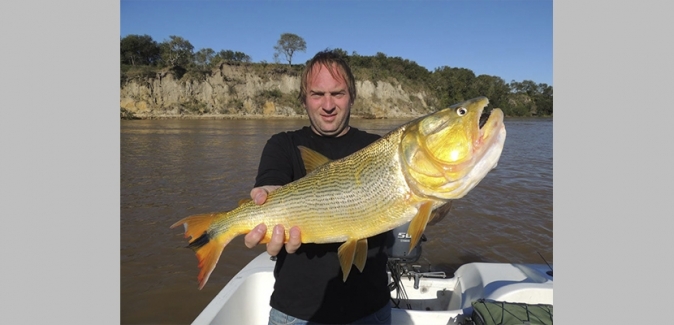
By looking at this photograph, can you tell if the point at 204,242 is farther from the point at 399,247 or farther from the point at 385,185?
the point at 399,247

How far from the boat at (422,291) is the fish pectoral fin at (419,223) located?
1673 millimetres

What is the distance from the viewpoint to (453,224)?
9672mm

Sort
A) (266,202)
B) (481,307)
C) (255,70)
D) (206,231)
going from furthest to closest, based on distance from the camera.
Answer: (255,70) < (481,307) < (206,231) < (266,202)

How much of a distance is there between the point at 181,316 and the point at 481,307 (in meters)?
4.85

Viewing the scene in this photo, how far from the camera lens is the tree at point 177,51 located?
57.1m

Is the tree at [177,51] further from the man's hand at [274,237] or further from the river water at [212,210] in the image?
the man's hand at [274,237]

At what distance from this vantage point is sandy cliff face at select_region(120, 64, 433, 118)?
46.3 meters

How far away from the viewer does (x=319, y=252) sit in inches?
107

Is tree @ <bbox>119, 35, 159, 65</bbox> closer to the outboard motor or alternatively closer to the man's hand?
the outboard motor

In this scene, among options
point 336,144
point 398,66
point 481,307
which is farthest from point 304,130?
point 398,66

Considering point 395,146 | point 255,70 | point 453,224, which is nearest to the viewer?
point 395,146

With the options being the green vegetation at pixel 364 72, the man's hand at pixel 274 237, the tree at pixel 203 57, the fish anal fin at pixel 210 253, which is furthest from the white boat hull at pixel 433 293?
the tree at pixel 203 57

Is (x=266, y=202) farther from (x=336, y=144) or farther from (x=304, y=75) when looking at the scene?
(x=304, y=75)

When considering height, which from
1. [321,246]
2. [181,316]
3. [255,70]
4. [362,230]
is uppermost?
[255,70]
